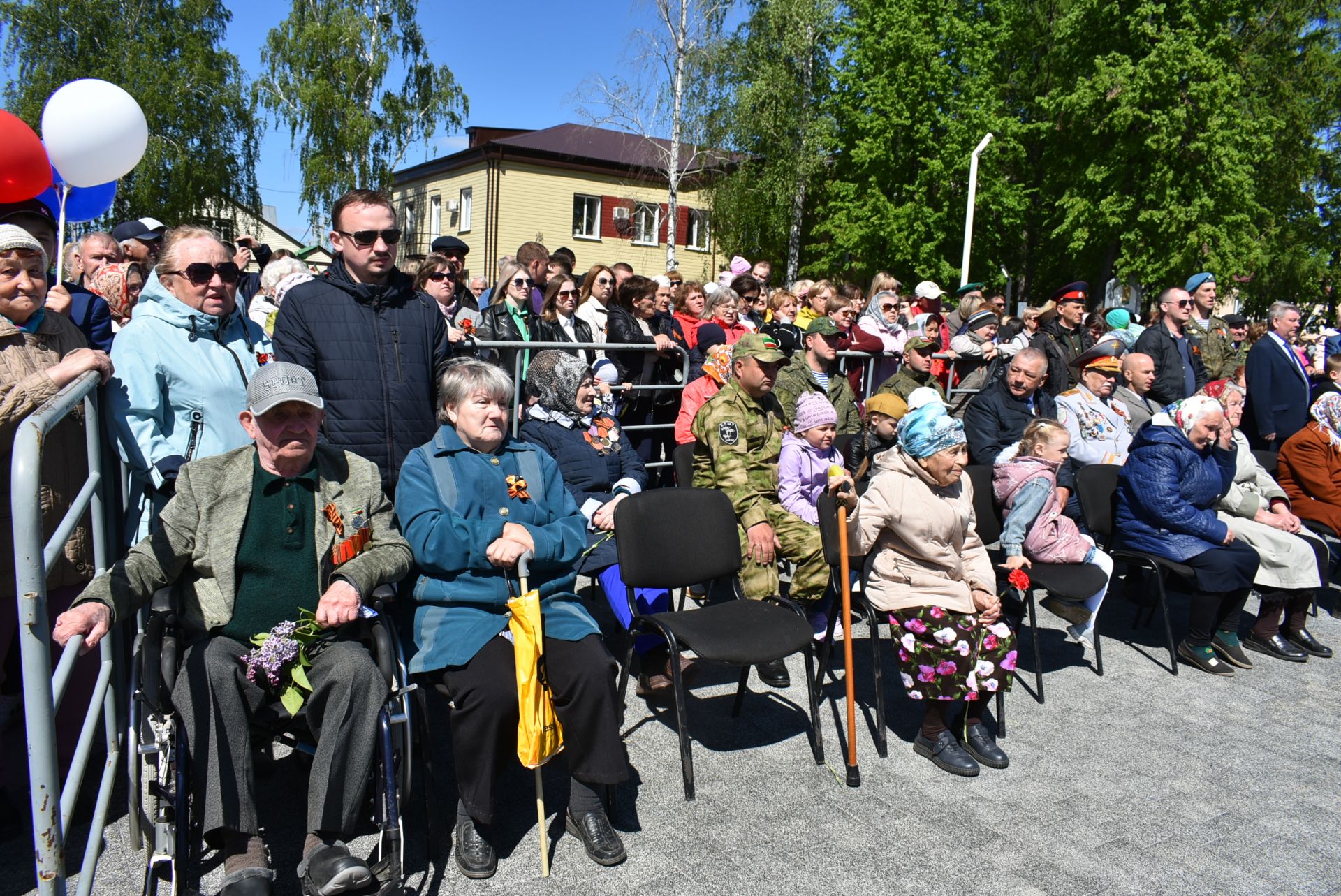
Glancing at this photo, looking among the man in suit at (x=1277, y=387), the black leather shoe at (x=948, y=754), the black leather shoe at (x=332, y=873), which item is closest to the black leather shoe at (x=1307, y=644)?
the man in suit at (x=1277, y=387)

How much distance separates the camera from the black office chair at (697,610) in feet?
11.8

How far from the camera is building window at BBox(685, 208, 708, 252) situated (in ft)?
100

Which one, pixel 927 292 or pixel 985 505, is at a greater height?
pixel 927 292

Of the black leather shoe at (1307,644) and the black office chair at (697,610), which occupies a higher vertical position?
the black office chair at (697,610)

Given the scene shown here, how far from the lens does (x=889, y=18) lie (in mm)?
24812

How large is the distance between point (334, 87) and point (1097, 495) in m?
25.8

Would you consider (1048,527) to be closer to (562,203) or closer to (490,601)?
(490,601)

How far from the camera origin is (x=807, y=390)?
577 centimetres

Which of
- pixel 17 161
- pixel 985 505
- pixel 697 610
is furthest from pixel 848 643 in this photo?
pixel 17 161

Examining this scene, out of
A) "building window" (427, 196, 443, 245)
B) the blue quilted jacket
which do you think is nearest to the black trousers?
the blue quilted jacket

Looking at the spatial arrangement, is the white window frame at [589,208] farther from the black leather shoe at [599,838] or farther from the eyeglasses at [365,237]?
the black leather shoe at [599,838]

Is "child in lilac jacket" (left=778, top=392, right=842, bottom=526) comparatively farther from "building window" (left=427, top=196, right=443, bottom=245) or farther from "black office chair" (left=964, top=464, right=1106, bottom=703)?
"building window" (left=427, top=196, right=443, bottom=245)

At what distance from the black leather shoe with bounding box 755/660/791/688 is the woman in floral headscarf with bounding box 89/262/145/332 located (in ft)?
13.4

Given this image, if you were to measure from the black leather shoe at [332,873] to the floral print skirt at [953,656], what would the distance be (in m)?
2.40
